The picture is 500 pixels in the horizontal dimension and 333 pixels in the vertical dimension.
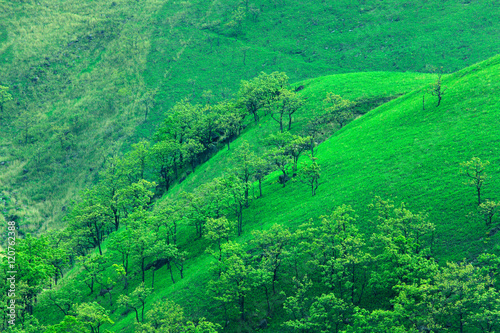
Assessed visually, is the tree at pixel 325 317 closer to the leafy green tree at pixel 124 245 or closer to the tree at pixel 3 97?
the leafy green tree at pixel 124 245

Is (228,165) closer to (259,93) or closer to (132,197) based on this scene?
(132,197)

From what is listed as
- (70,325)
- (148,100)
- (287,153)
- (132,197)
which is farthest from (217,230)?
(148,100)

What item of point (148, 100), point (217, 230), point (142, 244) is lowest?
point (142, 244)

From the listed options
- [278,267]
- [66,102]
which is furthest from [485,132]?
[66,102]

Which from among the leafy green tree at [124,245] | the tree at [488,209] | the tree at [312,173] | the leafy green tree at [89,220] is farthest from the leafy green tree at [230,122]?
the tree at [488,209]

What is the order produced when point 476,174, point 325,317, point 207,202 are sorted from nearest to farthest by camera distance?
1. point 325,317
2. point 476,174
3. point 207,202

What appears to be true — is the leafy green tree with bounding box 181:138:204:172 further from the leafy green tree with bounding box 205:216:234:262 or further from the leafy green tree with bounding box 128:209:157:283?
the leafy green tree with bounding box 205:216:234:262

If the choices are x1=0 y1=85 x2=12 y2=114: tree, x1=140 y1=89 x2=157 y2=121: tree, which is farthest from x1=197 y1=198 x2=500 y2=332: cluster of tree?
x1=0 y1=85 x2=12 y2=114: tree
